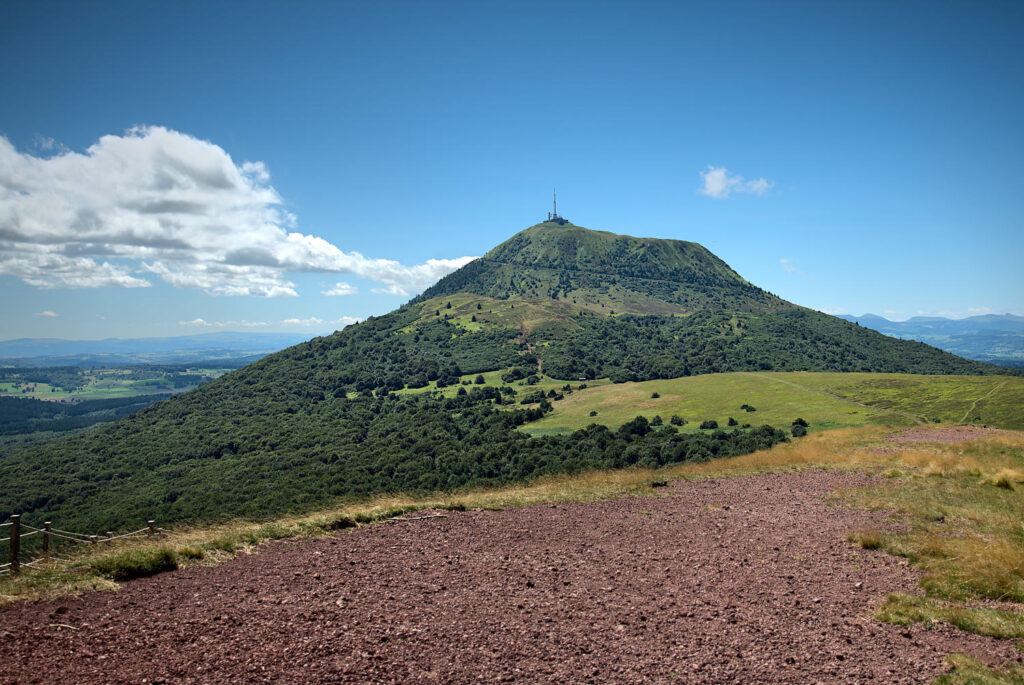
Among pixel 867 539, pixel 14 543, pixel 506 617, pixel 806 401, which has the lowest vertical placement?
pixel 806 401

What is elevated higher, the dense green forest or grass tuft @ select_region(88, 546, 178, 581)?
grass tuft @ select_region(88, 546, 178, 581)

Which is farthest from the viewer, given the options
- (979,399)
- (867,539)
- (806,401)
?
(806,401)

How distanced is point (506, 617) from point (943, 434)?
27.4 metres

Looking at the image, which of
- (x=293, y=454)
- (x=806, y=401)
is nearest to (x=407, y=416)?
(x=293, y=454)

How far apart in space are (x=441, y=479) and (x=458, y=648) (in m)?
51.4

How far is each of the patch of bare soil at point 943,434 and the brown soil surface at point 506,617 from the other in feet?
54.6

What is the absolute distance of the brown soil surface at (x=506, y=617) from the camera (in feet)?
19.5

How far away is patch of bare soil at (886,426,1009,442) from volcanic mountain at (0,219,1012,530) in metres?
13.9

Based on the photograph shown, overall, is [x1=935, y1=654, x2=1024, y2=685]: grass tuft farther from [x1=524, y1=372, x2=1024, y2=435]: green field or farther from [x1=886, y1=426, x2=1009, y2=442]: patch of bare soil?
[x1=524, y1=372, x2=1024, y2=435]: green field

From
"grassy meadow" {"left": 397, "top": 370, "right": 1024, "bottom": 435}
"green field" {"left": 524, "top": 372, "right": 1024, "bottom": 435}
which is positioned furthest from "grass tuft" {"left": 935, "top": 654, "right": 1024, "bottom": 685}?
"green field" {"left": 524, "top": 372, "right": 1024, "bottom": 435}

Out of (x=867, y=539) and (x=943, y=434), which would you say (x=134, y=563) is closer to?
(x=867, y=539)

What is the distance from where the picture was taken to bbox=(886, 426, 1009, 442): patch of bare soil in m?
23.3

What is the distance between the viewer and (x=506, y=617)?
293 inches

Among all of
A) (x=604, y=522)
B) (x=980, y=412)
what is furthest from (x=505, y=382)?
(x=604, y=522)
